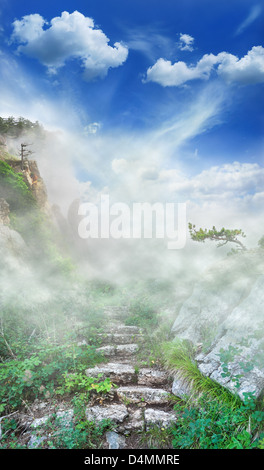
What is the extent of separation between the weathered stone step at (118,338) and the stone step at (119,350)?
0.40m

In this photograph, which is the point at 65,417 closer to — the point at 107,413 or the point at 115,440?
the point at 107,413

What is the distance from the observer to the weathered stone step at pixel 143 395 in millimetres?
4461

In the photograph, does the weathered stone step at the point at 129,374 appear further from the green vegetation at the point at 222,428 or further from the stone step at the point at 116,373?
the green vegetation at the point at 222,428

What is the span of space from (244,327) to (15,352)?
17.4ft

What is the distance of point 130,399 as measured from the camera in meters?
4.48

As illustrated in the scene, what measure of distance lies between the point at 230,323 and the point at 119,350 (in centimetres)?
316

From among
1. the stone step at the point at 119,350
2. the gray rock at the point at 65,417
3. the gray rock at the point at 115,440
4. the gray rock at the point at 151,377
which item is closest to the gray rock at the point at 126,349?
the stone step at the point at 119,350

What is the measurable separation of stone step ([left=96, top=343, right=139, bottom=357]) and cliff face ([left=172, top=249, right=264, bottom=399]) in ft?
4.42

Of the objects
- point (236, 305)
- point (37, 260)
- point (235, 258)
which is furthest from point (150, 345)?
point (37, 260)

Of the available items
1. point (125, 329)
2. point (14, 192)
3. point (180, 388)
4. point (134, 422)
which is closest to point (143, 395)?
point (134, 422)

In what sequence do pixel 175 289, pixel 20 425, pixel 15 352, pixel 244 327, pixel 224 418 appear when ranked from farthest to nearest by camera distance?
1. pixel 175 289
2. pixel 15 352
3. pixel 244 327
4. pixel 20 425
5. pixel 224 418

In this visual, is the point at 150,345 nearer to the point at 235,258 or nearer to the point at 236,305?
the point at 236,305
